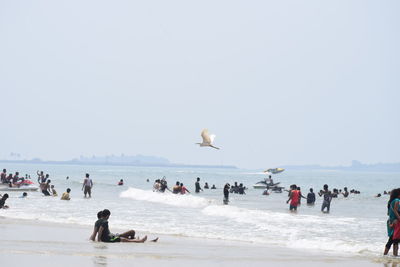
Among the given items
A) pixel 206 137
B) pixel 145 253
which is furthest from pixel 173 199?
pixel 145 253

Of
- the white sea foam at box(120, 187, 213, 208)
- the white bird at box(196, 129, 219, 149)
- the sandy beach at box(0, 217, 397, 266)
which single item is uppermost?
the white bird at box(196, 129, 219, 149)

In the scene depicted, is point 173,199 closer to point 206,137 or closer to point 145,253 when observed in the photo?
point 206,137

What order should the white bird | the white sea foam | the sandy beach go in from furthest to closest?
the white sea foam, the white bird, the sandy beach

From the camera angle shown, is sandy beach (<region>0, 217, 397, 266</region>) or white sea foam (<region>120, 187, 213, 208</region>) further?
white sea foam (<region>120, 187, 213, 208</region>)

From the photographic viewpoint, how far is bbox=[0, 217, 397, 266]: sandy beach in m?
11.0

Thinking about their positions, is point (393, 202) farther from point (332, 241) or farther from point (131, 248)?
point (131, 248)

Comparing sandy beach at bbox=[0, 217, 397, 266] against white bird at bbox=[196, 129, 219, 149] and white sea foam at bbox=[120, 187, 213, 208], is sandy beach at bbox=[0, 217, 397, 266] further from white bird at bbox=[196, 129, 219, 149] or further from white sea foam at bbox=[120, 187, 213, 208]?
white sea foam at bbox=[120, 187, 213, 208]

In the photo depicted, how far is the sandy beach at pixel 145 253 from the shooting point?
36.0ft

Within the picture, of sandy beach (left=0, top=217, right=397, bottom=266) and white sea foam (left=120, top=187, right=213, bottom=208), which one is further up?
white sea foam (left=120, top=187, right=213, bottom=208)

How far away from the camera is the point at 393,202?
41.9 ft

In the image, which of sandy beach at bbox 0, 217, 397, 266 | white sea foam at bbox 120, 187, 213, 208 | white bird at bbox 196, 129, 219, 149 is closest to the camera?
sandy beach at bbox 0, 217, 397, 266

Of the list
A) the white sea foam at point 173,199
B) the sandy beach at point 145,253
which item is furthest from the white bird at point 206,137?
the white sea foam at point 173,199

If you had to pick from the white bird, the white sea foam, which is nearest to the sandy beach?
the white bird

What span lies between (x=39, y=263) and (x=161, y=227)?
31.9 feet
